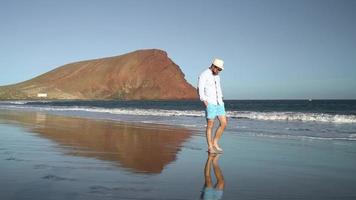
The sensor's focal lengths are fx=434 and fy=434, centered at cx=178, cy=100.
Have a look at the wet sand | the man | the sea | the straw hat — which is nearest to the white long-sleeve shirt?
the man

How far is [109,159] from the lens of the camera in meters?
7.19

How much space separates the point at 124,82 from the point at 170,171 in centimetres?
17214

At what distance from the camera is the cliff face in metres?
169

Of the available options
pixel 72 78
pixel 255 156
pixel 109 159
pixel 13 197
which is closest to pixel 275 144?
pixel 255 156

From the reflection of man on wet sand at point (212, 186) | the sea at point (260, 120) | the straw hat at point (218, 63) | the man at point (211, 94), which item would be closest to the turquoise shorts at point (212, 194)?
the reflection of man on wet sand at point (212, 186)

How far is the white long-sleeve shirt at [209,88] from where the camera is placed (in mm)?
8625

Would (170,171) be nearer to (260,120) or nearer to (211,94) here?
(211,94)

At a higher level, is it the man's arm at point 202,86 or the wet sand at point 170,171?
the man's arm at point 202,86

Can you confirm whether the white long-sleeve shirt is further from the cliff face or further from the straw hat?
the cliff face

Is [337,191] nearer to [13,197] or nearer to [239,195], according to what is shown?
[239,195]

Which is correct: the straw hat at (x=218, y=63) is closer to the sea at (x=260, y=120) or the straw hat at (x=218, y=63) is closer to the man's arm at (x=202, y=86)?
the man's arm at (x=202, y=86)

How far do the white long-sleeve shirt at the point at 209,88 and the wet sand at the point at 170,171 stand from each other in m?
1.06

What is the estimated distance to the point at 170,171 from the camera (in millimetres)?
6176

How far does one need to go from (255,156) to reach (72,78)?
182 m
